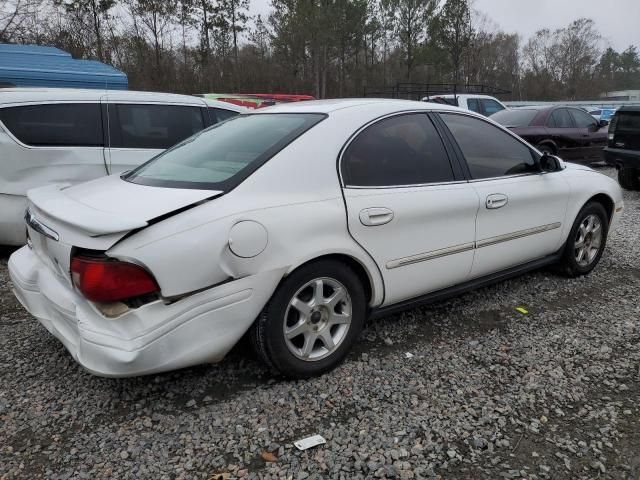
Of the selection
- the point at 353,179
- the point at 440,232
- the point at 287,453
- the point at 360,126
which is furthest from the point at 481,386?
the point at 360,126

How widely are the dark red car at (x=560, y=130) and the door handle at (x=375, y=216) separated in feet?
27.3

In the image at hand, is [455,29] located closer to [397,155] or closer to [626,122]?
[626,122]

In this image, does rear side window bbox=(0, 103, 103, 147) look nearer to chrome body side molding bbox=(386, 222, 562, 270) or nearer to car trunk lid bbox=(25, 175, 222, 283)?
car trunk lid bbox=(25, 175, 222, 283)

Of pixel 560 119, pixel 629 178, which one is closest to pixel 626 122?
Answer: pixel 629 178

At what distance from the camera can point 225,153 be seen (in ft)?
9.59

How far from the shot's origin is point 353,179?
2.85m

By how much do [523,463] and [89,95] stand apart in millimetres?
5015

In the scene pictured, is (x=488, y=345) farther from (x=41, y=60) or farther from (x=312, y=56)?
(x=312, y=56)

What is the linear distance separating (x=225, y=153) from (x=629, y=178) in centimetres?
862

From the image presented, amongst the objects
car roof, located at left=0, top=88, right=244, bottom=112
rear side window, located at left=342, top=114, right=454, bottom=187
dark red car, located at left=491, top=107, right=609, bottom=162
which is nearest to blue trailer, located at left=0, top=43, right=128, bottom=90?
car roof, located at left=0, top=88, right=244, bottom=112

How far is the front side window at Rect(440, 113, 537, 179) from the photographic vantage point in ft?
11.5

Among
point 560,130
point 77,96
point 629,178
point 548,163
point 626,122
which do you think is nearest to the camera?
point 548,163

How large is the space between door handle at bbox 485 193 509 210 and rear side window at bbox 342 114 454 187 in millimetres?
342

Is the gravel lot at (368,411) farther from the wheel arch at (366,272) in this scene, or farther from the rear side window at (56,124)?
the rear side window at (56,124)
